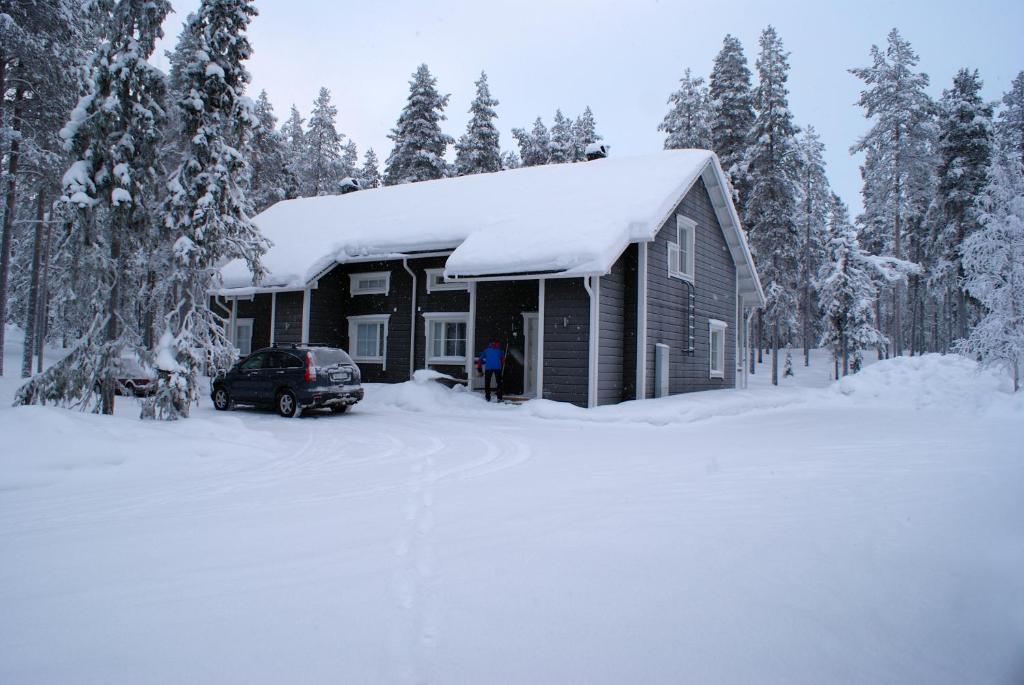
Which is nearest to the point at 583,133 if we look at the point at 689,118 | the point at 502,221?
the point at 689,118

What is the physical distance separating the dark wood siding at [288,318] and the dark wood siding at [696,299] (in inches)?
452

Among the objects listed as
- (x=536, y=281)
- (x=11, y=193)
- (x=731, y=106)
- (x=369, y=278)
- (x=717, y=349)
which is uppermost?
(x=731, y=106)

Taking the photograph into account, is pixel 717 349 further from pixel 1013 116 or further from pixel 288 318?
pixel 1013 116

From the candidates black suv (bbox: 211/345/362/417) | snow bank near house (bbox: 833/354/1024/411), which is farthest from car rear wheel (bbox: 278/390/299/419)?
snow bank near house (bbox: 833/354/1024/411)

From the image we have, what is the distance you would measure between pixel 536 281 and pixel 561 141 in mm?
33117

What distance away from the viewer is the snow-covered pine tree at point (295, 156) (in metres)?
44.9

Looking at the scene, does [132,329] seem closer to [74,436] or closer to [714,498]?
[74,436]

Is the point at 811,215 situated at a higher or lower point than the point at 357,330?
higher

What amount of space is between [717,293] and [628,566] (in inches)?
801

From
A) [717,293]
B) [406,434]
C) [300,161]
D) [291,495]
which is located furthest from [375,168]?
[291,495]

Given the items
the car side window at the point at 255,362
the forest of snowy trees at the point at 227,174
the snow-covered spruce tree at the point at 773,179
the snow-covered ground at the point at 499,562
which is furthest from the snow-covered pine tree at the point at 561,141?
the snow-covered ground at the point at 499,562

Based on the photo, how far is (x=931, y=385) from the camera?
846 inches

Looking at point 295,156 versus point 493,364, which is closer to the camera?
point 493,364

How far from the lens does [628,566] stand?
4.83 meters
